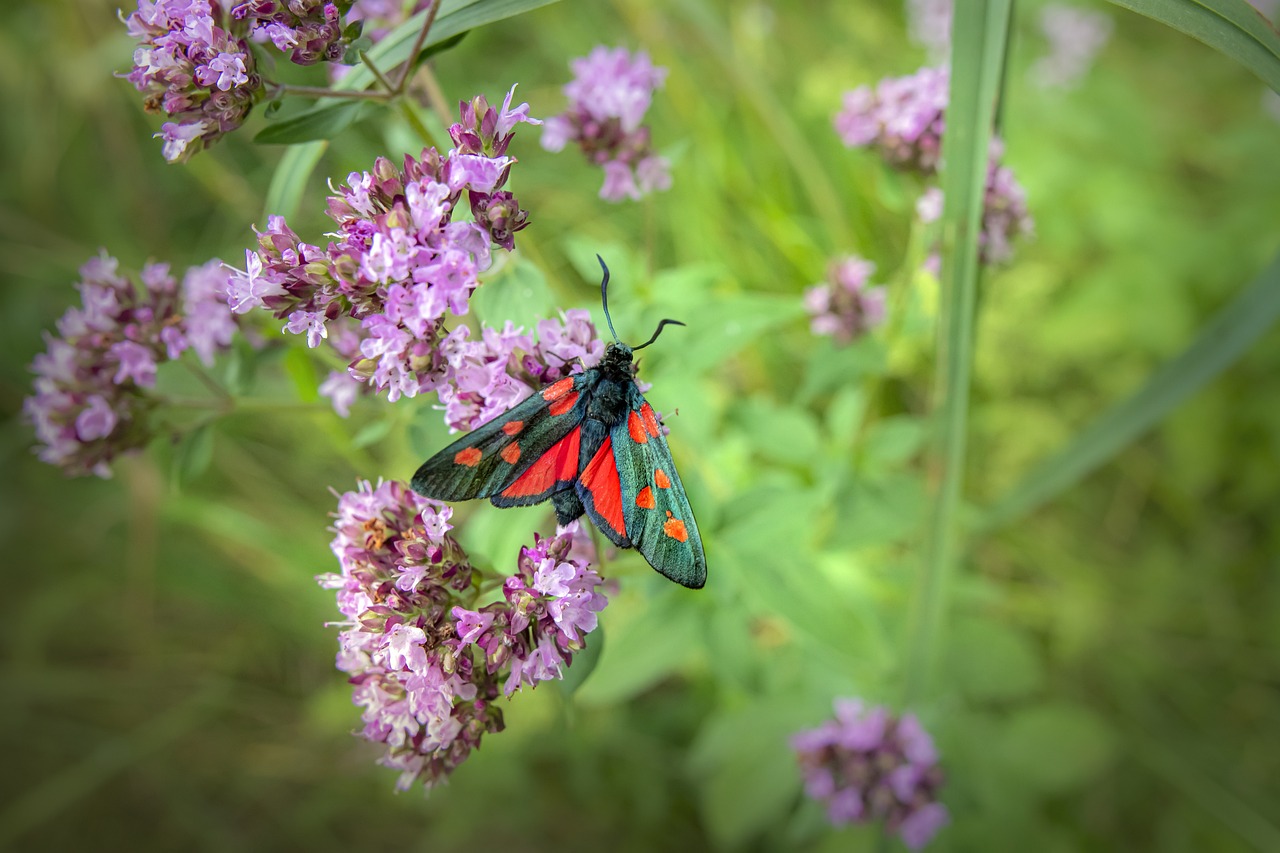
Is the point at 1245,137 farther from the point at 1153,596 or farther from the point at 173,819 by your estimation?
the point at 173,819

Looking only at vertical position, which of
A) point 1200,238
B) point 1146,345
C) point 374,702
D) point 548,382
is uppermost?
point 1200,238

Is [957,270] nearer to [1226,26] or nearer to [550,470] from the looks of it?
[1226,26]

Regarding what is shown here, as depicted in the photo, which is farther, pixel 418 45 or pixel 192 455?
pixel 192 455

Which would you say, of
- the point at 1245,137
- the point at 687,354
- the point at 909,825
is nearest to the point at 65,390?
the point at 687,354

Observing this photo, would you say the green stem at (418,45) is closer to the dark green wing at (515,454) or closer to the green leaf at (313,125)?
the green leaf at (313,125)

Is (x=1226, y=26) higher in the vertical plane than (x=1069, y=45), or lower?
lower

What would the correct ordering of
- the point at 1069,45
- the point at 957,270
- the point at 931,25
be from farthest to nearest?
the point at 1069,45, the point at 931,25, the point at 957,270

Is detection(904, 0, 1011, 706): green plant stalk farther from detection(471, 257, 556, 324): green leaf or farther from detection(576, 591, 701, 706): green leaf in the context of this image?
detection(471, 257, 556, 324): green leaf

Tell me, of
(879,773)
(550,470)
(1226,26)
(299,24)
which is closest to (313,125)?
(299,24)
